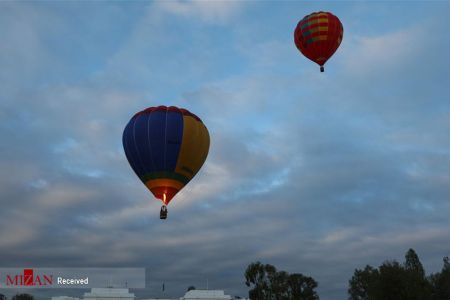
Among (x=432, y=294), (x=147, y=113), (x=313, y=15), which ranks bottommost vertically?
(x=432, y=294)

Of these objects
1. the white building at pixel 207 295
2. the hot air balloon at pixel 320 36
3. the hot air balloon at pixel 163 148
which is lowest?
the white building at pixel 207 295

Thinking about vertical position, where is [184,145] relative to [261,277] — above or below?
above

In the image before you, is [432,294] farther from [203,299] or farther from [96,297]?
[96,297]

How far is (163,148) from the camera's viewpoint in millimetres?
39781

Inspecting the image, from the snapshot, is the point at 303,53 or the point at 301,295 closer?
the point at 303,53

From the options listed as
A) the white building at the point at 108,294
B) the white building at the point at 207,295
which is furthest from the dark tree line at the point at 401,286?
the white building at the point at 108,294

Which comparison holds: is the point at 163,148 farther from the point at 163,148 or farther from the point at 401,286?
the point at 401,286

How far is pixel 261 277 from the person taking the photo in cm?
11456

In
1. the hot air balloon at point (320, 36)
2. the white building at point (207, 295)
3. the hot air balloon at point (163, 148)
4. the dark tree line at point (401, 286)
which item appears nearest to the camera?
the hot air balloon at point (163, 148)

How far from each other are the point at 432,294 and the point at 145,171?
62499 millimetres

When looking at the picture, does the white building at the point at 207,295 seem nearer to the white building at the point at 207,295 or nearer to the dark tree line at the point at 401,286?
the white building at the point at 207,295

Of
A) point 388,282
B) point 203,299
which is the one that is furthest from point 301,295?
point 388,282

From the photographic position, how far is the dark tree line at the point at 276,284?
370 feet

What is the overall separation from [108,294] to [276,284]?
37.2 metres
